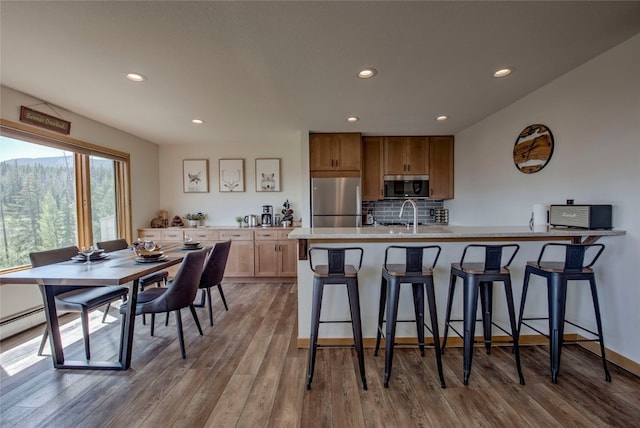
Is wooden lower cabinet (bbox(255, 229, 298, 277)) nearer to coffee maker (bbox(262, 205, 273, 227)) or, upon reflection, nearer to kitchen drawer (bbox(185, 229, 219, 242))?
coffee maker (bbox(262, 205, 273, 227))

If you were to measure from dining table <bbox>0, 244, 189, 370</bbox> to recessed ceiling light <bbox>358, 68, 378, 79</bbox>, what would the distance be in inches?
90.2

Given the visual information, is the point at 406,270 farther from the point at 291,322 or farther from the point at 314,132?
the point at 314,132

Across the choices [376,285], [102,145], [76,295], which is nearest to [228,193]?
[102,145]

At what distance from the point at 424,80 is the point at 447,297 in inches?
74.7

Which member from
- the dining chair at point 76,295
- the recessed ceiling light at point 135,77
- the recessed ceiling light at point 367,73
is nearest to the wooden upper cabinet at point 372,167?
the recessed ceiling light at point 367,73

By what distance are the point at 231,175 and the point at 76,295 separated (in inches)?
112

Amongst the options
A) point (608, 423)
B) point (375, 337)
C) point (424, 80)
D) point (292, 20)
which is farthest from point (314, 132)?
point (608, 423)

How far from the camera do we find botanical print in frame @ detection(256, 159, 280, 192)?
4652 millimetres

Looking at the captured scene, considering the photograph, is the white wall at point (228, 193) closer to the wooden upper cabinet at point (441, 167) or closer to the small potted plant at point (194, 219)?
the small potted plant at point (194, 219)

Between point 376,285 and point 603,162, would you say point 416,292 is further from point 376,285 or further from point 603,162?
point 603,162

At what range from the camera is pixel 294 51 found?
6.23 ft

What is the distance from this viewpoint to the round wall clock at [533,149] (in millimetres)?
2482

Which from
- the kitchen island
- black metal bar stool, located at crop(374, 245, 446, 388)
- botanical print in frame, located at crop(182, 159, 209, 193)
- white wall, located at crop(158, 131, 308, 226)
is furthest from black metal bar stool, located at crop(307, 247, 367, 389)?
botanical print in frame, located at crop(182, 159, 209, 193)

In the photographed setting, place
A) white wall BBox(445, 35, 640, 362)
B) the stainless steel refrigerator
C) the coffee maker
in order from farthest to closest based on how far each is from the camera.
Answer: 1. the coffee maker
2. the stainless steel refrigerator
3. white wall BBox(445, 35, 640, 362)
